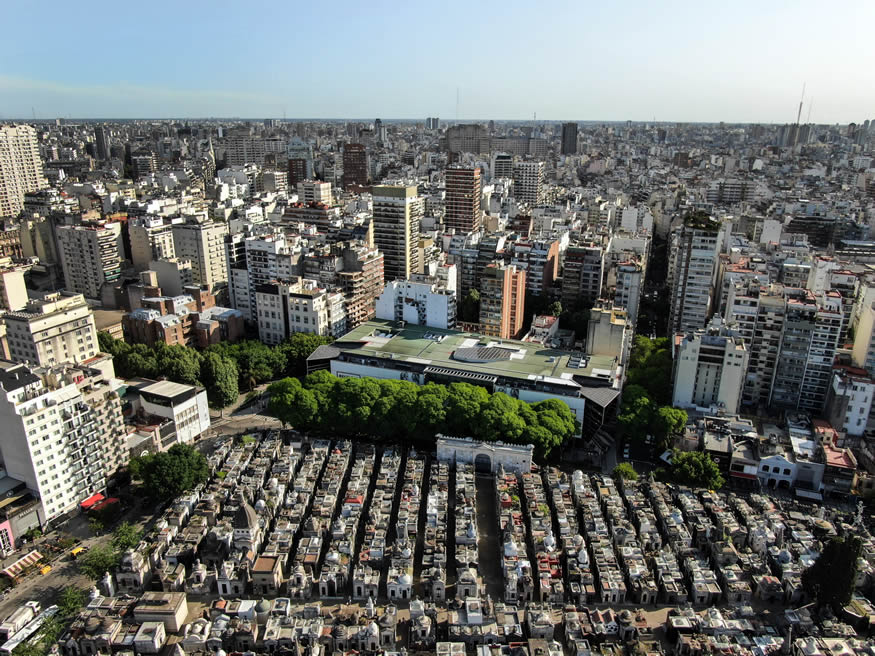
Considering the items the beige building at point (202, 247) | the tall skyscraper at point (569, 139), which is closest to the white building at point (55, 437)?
the beige building at point (202, 247)

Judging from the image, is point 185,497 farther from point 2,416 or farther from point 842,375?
point 842,375

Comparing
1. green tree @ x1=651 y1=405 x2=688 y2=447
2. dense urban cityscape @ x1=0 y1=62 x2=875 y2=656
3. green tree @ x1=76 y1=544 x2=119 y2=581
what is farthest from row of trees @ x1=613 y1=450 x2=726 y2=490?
green tree @ x1=76 y1=544 x2=119 y2=581

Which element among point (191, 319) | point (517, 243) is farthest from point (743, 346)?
point (191, 319)

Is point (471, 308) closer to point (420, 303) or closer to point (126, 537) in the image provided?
point (420, 303)

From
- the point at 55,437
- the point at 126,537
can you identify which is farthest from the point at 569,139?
the point at 126,537

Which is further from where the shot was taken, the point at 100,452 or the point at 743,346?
the point at 743,346

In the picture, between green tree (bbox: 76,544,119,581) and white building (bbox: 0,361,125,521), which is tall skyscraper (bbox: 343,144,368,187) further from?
green tree (bbox: 76,544,119,581)
